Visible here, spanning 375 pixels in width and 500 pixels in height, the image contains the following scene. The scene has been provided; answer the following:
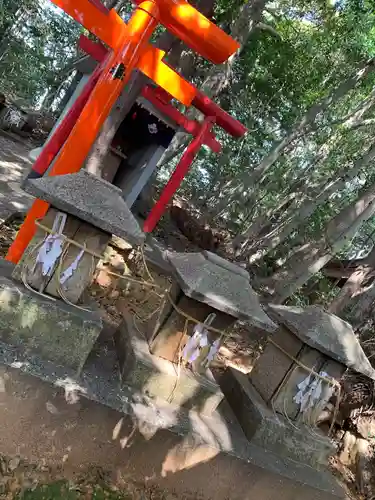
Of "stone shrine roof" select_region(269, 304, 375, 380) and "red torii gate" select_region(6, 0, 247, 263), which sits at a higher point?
"red torii gate" select_region(6, 0, 247, 263)

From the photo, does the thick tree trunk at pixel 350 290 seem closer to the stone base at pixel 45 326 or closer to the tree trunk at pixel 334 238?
the tree trunk at pixel 334 238

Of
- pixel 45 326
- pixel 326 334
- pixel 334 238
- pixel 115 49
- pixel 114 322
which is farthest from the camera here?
pixel 334 238

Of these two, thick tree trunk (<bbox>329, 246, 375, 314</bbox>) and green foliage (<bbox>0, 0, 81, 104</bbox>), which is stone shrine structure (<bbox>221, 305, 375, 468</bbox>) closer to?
thick tree trunk (<bbox>329, 246, 375, 314</bbox>)

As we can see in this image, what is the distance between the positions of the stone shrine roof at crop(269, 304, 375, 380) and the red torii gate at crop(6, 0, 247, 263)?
247cm

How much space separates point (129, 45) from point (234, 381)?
3.35 m

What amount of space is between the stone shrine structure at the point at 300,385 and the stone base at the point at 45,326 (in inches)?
59.6

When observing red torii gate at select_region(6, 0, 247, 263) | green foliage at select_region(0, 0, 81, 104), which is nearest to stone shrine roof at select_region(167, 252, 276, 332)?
red torii gate at select_region(6, 0, 247, 263)

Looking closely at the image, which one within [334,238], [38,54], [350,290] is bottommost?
[350,290]

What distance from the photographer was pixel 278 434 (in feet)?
10.9

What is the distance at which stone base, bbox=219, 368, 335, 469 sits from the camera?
3297 millimetres

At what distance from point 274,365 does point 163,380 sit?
105cm

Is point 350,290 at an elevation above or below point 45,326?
above

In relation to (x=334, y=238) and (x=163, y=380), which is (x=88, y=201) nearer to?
(x=163, y=380)

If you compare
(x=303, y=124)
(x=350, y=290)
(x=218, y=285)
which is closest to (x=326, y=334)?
(x=218, y=285)
